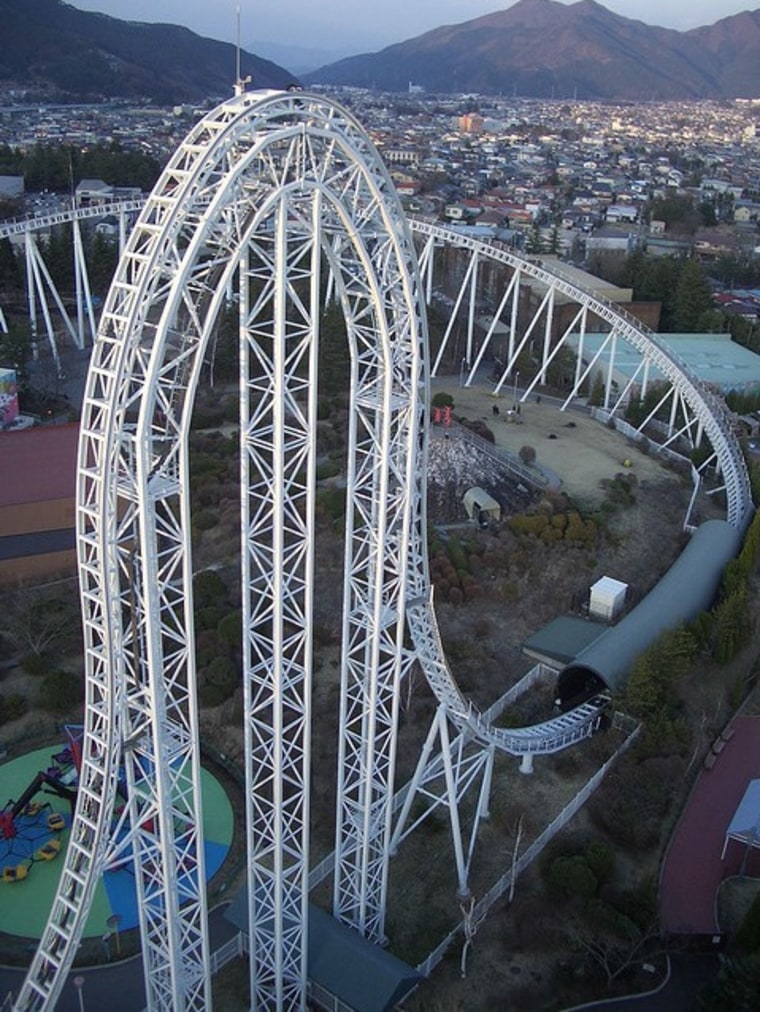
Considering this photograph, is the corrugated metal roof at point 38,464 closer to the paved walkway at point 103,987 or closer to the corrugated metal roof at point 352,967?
the paved walkway at point 103,987

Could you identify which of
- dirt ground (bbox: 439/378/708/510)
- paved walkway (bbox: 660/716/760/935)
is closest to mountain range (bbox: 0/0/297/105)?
dirt ground (bbox: 439/378/708/510)

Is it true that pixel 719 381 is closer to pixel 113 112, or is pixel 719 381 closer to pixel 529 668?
pixel 529 668

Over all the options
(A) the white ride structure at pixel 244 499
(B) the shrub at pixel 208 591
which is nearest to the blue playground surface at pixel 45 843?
(A) the white ride structure at pixel 244 499

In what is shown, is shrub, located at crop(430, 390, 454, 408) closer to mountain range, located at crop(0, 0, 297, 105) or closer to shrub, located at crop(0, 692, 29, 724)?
shrub, located at crop(0, 692, 29, 724)

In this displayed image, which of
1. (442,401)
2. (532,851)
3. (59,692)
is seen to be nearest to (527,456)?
(442,401)

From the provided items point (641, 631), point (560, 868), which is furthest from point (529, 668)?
point (560, 868)

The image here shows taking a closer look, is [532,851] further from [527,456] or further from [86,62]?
[86,62]

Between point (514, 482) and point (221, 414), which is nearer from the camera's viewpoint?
point (514, 482)
